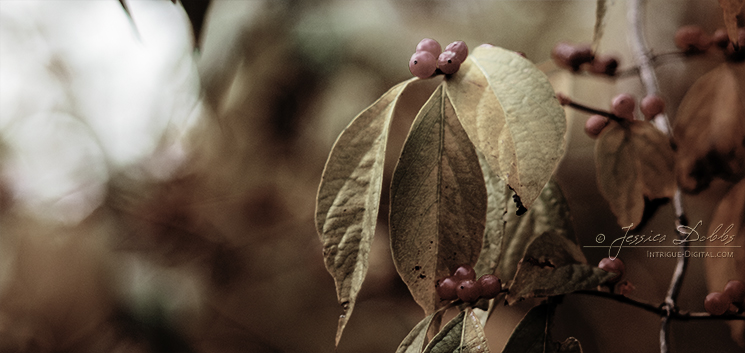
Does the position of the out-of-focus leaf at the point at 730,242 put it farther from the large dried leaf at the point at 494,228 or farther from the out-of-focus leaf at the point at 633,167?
the large dried leaf at the point at 494,228

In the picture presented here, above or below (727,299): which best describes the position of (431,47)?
above

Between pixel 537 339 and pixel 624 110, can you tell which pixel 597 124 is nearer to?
pixel 624 110

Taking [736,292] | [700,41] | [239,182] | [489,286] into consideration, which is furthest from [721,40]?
[239,182]

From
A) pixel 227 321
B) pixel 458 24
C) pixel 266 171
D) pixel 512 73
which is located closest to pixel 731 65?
pixel 512 73

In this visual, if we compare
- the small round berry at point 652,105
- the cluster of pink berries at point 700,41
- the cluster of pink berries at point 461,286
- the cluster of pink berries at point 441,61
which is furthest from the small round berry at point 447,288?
the cluster of pink berries at point 700,41

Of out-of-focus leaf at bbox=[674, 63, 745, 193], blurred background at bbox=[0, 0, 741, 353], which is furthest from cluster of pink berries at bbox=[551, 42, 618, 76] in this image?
blurred background at bbox=[0, 0, 741, 353]
